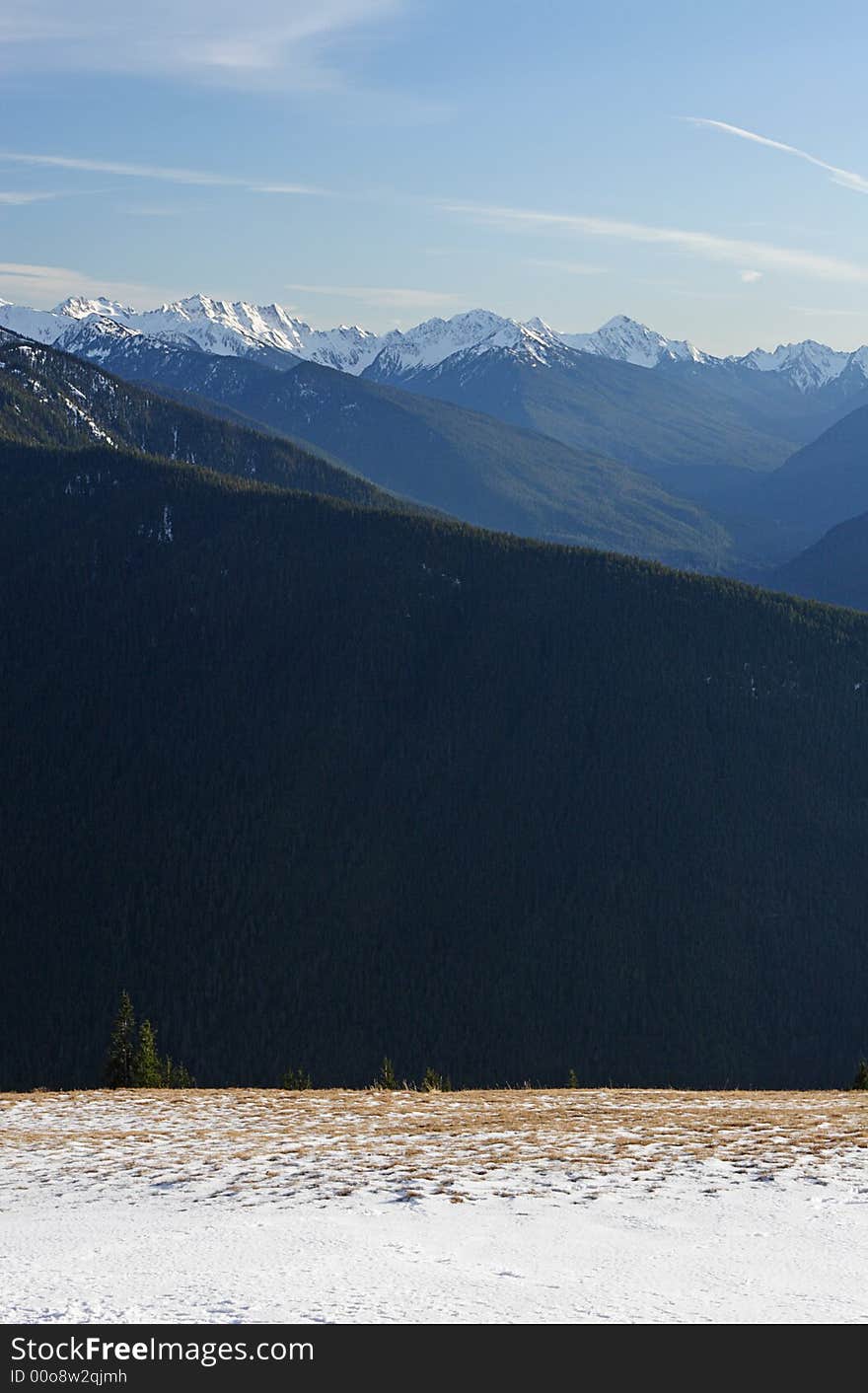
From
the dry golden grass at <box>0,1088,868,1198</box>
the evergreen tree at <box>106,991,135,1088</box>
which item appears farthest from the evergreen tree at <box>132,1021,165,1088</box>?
the dry golden grass at <box>0,1088,868,1198</box>

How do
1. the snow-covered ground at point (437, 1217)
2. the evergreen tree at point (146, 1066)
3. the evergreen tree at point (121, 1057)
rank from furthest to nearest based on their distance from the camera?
the evergreen tree at point (121, 1057) < the evergreen tree at point (146, 1066) < the snow-covered ground at point (437, 1217)

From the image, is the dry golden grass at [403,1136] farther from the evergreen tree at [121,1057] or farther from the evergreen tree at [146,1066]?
the evergreen tree at [121,1057]

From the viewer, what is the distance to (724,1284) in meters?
A: 15.0

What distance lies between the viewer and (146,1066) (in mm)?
62031

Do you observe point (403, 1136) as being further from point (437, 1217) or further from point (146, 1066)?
point (146, 1066)

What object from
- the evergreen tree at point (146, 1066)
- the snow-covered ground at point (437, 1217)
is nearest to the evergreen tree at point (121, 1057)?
the evergreen tree at point (146, 1066)

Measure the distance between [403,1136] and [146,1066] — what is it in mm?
40549

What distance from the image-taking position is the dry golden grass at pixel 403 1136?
21438mm

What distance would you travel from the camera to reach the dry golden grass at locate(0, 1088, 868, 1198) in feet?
70.3

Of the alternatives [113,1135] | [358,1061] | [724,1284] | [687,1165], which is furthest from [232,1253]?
[358,1061]

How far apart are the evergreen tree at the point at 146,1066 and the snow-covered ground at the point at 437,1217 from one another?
32.2m

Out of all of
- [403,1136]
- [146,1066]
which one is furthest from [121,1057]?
[403,1136]
